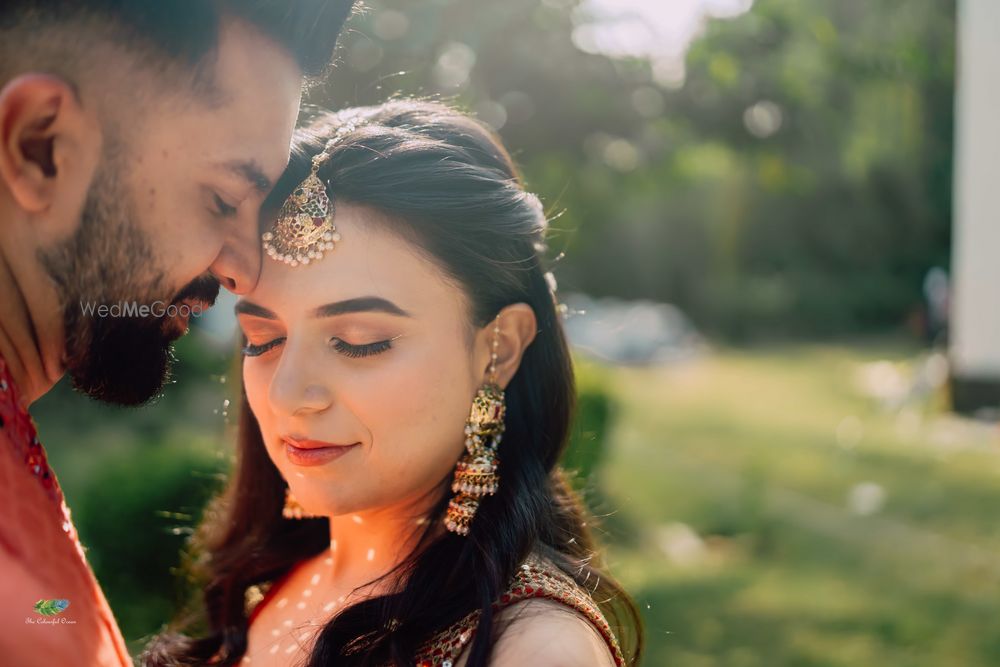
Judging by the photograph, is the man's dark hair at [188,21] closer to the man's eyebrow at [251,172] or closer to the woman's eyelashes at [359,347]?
the man's eyebrow at [251,172]

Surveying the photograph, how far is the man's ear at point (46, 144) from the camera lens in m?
1.46

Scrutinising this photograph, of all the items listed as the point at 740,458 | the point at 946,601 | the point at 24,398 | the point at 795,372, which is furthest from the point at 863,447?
the point at 24,398

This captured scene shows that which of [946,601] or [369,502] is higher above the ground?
[369,502]

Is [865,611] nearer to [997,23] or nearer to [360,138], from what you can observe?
[360,138]

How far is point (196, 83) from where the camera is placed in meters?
1.66

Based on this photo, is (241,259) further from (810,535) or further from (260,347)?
(810,535)

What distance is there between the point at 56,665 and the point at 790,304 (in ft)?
87.2

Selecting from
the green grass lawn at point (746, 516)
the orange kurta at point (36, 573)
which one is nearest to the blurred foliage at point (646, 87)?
the orange kurta at point (36, 573)

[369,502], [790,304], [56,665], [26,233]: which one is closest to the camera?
[56,665]

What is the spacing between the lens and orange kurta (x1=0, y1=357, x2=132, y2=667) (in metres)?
1.42

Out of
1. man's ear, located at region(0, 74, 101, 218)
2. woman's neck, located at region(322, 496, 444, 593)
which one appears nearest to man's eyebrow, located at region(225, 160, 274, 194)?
man's ear, located at region(0, 74, 101, 218)

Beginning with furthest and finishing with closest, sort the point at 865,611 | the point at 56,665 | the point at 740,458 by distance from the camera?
the point at 740,458 → the point at 865,611 → the point at 56,665

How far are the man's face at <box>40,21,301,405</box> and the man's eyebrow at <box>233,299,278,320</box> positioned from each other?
0.11 metres

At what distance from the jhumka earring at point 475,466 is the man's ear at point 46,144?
88cm
